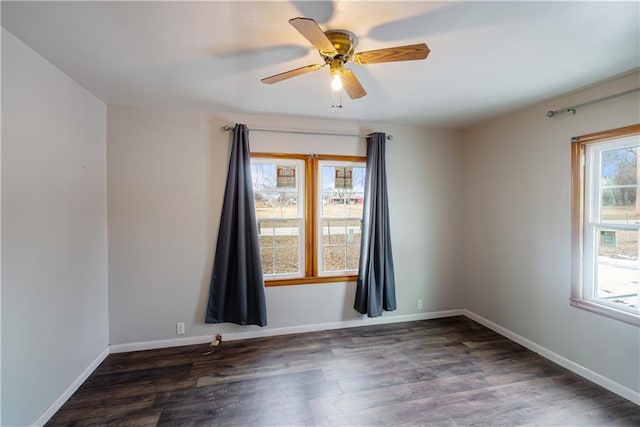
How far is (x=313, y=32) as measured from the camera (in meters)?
1.33

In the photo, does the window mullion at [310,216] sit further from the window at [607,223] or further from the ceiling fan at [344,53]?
the window at [607,223]

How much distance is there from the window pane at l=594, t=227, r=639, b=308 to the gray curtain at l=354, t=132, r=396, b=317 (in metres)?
1.92

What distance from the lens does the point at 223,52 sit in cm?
188

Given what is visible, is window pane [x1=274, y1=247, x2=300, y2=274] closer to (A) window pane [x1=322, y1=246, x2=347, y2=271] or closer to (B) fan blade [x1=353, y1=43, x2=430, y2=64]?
(A) window pane [x1=322, y1=246, x2=347, y2=271]

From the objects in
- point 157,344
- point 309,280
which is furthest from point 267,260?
point 157,344

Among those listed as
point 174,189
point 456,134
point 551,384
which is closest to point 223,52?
point 174,189

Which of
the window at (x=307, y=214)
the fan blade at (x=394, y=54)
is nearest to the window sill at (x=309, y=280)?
the window at (x=307, y=214)

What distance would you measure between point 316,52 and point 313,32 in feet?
1.99

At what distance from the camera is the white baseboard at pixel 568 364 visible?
216 cm

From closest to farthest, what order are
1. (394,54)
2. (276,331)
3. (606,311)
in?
(394,54) < (606,311) < (276,331)

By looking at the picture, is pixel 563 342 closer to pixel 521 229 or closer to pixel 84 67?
pixel 521 229

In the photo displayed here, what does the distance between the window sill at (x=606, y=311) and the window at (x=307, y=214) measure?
2.16m

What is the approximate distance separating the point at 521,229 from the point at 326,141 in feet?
7.98

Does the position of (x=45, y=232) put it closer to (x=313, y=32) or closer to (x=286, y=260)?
(x=286, y=260)
